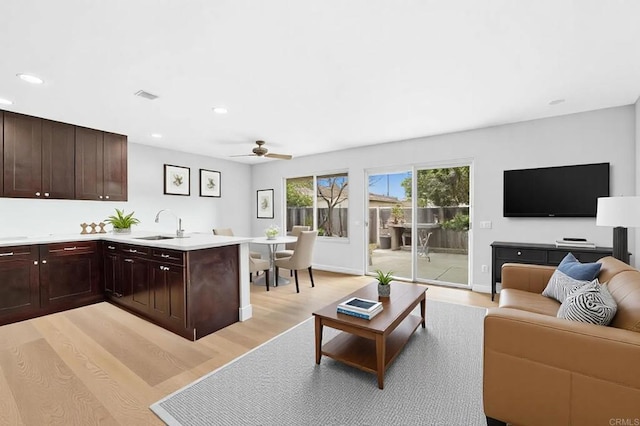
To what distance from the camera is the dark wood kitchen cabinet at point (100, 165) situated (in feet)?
13.1

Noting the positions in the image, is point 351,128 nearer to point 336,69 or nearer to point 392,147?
point 392,147

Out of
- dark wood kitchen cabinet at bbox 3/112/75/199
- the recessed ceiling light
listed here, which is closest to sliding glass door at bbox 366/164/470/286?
the recessed ceiling light

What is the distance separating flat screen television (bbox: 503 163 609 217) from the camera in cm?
343

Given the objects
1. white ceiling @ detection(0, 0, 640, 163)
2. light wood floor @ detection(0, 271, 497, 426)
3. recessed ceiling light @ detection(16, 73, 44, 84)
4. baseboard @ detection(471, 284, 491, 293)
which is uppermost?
white ceiling @ detection(0, 0, 640, 163)

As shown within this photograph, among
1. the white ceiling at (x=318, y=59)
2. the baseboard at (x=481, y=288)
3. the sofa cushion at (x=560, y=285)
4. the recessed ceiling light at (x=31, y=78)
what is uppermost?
the white ceiling at (x=318, y=59)

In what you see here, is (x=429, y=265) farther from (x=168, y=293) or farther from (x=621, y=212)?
(x=168, y=293)

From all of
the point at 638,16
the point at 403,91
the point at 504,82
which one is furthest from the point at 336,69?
the point at 638,16

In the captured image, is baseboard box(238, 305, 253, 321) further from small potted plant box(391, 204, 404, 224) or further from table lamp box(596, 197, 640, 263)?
table lamp box(596, 197, 640, 263)

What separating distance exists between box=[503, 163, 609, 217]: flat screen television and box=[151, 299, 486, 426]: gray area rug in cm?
229

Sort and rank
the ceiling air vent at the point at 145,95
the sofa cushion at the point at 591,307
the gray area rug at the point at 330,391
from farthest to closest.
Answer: the ceiling air vent at the point at 145,95 < the gray area rug at the point at 330,391 < the sofa cushion at the point at 591,307

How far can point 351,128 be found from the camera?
13.6ft

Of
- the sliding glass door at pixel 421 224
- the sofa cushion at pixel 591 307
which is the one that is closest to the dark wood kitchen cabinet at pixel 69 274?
the sliding glass door at pixel 421 224

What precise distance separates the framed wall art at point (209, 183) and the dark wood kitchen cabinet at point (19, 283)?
116 inches

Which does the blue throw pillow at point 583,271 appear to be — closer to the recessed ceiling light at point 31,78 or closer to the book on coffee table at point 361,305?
the book on coffee table at point 361,305
